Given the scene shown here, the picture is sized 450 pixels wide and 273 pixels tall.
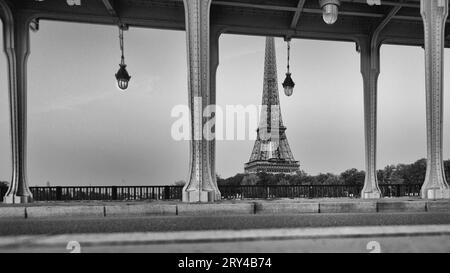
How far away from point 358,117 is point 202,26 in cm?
1385

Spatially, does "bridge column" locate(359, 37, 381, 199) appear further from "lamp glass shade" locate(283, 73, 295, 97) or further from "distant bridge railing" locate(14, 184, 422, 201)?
"lamp glass shade" locate(283, 73, 295, 97)

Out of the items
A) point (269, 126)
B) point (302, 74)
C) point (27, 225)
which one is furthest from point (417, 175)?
point (27, 225)

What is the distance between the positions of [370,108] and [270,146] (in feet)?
100

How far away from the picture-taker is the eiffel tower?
40.2 metres

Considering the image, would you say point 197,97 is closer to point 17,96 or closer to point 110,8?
point 110,8

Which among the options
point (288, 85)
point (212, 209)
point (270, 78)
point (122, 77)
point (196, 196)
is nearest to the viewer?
point (212, 209)

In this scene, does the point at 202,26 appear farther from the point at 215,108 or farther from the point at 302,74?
the point at 302,74

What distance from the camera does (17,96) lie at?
9.62 metres

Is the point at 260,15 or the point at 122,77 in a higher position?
the point at 260,15

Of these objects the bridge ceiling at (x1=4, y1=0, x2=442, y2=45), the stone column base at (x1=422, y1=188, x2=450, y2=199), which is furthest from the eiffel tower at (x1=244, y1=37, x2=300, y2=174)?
the stone column base at (x1=422, y1=188, x2=450, y2=199)

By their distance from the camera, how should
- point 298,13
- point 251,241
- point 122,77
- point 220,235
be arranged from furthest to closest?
point 298,13
point 122,77
point 220,235
point 251,241

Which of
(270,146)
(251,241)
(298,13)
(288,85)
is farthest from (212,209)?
(270,146)

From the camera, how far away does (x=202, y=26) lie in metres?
7.57

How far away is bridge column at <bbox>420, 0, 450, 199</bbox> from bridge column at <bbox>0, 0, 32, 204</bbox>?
1208 cm
